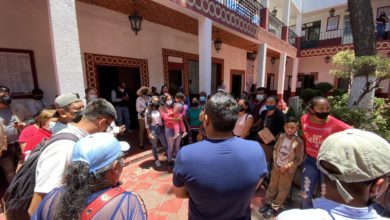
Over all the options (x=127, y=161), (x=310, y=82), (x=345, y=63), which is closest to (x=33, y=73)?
(x=127, y=161)

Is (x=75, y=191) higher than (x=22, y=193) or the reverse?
higher

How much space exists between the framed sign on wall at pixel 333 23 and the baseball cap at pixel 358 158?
16.7m

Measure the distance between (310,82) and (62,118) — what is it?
17.1m

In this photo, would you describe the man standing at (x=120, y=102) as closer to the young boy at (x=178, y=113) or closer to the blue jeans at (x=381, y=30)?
the young boy at (x=178, y=113)

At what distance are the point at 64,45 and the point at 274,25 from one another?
990cm

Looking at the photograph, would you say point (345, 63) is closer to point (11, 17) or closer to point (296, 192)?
point (296, 192)

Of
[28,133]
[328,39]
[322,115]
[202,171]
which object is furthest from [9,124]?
[328,39]

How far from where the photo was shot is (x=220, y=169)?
1.14 metres

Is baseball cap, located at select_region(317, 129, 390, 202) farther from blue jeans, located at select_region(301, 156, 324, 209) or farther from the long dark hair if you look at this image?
blue jeans, located at select_region(301, 156, 324, 209)

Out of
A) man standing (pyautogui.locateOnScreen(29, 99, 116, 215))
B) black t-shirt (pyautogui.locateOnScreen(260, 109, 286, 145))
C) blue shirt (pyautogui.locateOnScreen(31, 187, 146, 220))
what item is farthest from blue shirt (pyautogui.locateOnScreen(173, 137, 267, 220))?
black t-shirt (pyautogui.locateOnScreen(260, 109, 286, 145))

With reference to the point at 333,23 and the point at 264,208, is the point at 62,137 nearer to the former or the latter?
the point at 264,208

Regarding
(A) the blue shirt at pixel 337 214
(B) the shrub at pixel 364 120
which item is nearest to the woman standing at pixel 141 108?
(A) the blue shirt at pixel 337 214

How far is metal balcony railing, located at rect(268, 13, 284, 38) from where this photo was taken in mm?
9466

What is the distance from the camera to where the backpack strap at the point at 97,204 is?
896 mm
